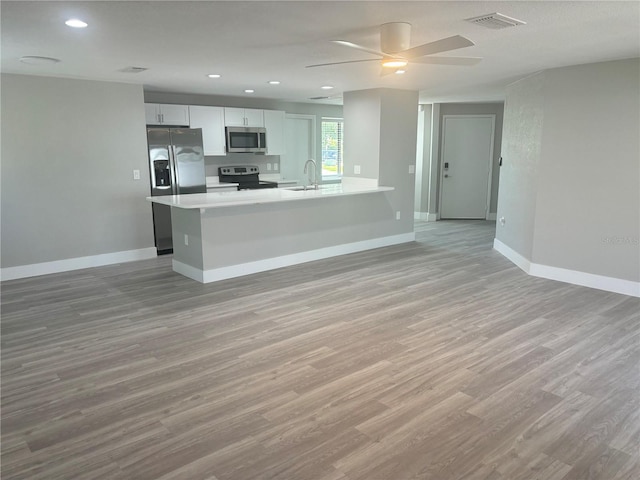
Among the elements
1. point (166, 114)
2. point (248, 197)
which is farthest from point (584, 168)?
point (166, 114)

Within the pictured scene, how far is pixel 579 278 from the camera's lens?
5.07 metres

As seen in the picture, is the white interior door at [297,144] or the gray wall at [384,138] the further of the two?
the white interior door at [297,144]

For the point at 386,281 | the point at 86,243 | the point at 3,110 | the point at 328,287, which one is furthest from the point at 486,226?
the point at 3,110

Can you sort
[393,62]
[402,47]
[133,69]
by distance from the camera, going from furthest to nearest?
[133,69] → [393,62] → [402,47]

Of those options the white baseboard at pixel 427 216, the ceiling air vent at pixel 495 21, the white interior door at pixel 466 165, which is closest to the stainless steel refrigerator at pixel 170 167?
the ceiling air vent at pixel 495 21

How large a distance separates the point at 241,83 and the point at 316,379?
4.30 m

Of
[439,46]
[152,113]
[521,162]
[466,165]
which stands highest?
[439,46]

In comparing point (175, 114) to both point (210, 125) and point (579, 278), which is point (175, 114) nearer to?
point (210, 125)

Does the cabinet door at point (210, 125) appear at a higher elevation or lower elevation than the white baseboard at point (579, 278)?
higher

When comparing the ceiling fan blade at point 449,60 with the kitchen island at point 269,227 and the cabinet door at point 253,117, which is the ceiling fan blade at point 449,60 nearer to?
the kitchen island at point 269,227

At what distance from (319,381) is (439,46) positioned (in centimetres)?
231

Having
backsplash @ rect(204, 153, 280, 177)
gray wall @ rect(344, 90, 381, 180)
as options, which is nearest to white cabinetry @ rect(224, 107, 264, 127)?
backsplash @ rect(204, 153, 280, 177)

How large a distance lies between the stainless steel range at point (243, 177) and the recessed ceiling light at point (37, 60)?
351 centimetres

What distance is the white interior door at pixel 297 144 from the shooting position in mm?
8719
